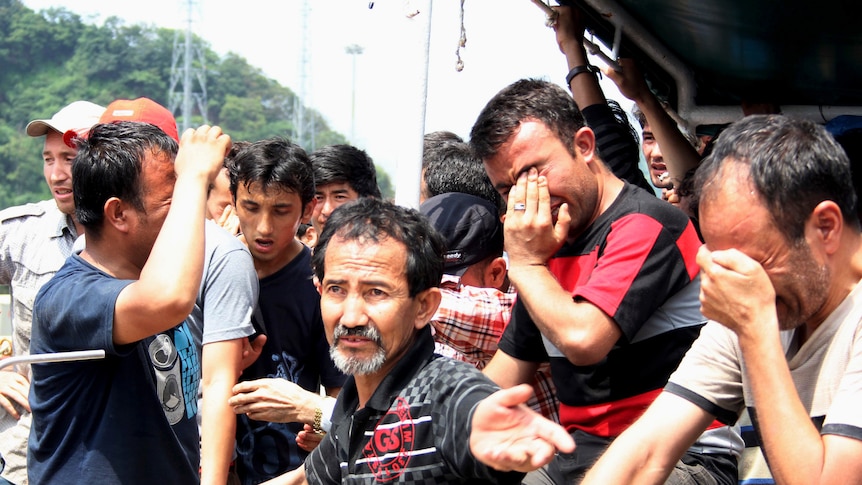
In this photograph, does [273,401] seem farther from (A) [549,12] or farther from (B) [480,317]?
(A) [549,12]

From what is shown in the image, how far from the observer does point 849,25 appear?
10.6ft

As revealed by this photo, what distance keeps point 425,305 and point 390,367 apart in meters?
0.21

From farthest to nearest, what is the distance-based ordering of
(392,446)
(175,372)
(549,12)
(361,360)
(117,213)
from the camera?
(549,12) → (175,372) → (117,213) → (361,360) → (392,446)

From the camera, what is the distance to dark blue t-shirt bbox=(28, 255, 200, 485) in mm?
2742

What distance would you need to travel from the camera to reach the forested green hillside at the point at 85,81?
5770 centimetres

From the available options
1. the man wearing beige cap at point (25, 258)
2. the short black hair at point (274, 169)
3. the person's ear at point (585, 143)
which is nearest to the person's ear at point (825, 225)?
the person's ear at point (585, 143)

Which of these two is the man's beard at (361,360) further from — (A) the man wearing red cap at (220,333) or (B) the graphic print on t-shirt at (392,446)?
(A) the man wearing red cap at (220,333)

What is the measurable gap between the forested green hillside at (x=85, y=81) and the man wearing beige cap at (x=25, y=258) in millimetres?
56021

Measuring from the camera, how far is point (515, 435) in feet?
6.25

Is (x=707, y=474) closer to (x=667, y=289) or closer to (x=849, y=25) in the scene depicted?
(x=667, y=289)

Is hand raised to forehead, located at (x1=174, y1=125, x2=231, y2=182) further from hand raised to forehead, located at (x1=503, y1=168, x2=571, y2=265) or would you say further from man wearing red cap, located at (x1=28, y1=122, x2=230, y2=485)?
hand raised to forehead, located at (x1=503, y1=168, x2=571, y2=265)

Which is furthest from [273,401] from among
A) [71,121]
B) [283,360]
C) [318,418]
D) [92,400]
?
[71,121]

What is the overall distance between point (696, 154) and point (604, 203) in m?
1.41

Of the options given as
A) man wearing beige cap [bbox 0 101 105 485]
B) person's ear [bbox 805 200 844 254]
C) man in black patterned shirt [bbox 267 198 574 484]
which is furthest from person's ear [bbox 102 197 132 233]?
person's ear [bbox 805 200 844 254]
